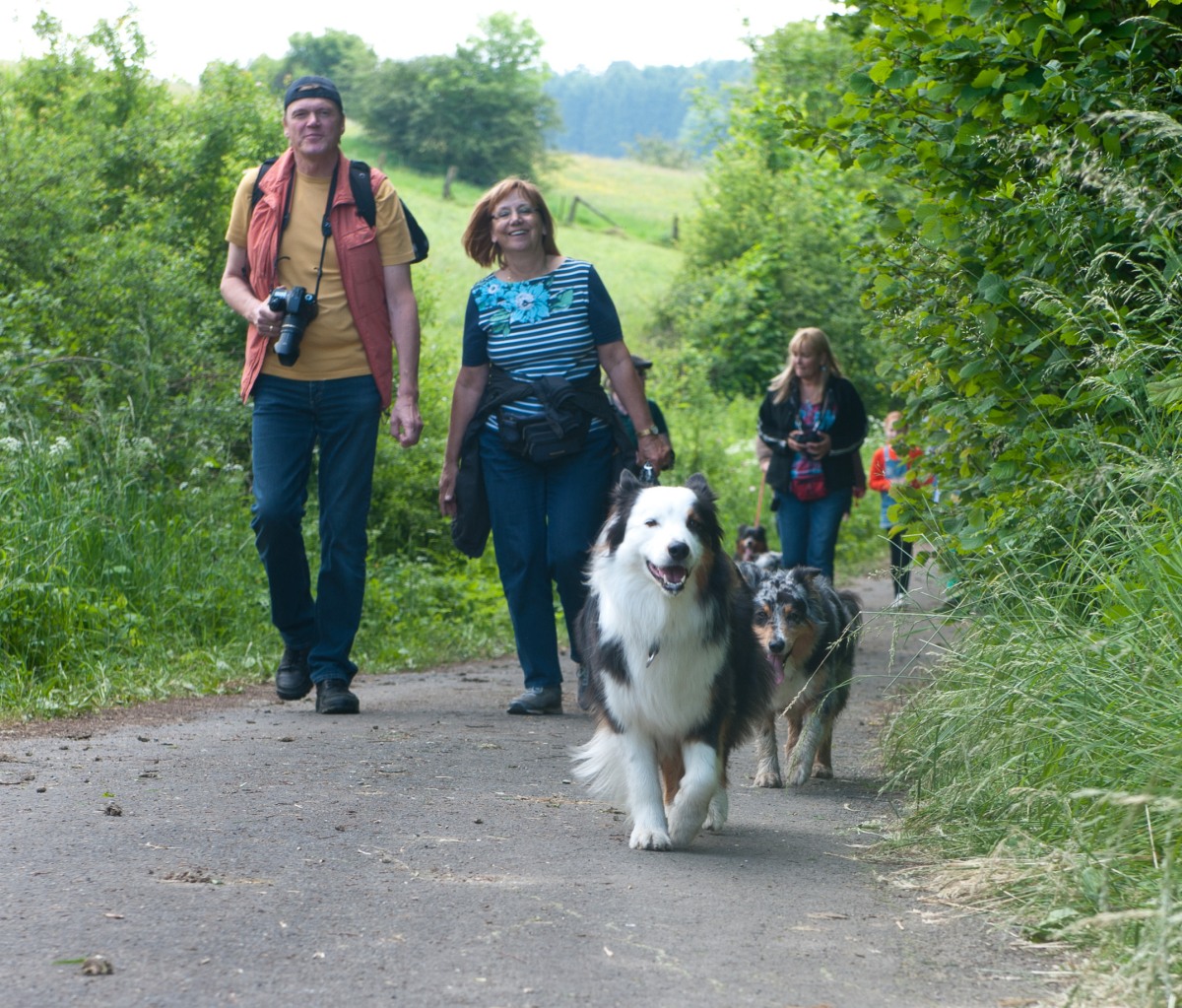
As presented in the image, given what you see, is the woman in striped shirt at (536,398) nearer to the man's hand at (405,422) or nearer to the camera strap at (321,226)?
the man's hand at (405,422)

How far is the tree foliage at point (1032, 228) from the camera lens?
4738 millimetres

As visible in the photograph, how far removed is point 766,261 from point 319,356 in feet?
62.7

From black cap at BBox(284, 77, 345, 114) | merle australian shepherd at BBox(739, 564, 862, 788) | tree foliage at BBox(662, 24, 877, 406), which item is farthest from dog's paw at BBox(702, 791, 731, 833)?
tree foliage at BBox(662, 24, 877, 406)

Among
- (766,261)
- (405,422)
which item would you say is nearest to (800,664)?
(405,422)

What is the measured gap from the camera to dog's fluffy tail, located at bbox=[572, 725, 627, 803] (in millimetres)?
4863

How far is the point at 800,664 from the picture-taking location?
251 inches

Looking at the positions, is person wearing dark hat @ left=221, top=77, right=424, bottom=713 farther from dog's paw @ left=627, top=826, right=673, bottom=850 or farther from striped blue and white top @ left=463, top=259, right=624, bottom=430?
dog's paw @ left=627, top=826, right=673, bottom=850

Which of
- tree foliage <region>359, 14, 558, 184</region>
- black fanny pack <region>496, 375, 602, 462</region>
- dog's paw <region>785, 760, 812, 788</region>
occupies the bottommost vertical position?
dog's paw <region>785, 760, 812, 788</region>

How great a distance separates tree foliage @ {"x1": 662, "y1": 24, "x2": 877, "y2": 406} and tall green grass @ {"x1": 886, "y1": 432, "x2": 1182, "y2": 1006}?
18.4 m

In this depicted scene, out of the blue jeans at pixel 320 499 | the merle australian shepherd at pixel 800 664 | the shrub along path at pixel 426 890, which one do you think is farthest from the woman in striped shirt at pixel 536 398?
the shrub along path at pixel 426 890

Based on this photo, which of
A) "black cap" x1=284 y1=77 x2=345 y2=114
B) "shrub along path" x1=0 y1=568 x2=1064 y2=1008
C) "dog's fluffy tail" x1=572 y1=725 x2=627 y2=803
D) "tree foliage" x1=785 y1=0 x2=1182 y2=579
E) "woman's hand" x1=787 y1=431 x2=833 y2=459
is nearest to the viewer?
"shrub along path" x1=0 y1=568 x2=1064 y2=1008

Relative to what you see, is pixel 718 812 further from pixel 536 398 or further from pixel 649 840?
pixel 536 398

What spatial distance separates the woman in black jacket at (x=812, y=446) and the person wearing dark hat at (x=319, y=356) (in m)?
3.40

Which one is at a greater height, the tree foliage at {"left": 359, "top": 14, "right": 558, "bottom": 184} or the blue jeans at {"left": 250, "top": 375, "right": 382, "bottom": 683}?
the tree foliage at {"left": 359, "top": 14, "right": 558, "bottom": 184}
